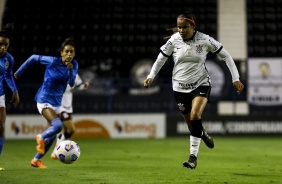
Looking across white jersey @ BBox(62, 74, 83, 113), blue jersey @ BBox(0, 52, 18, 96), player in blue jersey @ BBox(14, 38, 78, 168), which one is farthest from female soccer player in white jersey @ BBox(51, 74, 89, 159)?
blue jersey @ BBox(0, 52, 18, 96)

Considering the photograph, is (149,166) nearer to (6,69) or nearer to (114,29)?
(6,69)

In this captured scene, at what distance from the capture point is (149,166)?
10.1m

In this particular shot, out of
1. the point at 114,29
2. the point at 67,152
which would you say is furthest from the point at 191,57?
the point at 114,29

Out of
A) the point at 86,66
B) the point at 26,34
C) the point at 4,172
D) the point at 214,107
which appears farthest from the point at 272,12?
the point at 4,172

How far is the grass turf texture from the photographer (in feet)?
26.2

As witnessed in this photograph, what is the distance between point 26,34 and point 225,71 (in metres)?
8.21

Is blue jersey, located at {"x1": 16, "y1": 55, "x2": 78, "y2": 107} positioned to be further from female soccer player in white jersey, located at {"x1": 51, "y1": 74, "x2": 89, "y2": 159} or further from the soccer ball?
female soccer player in white jersey, located at {"x1": 51, "y1": 74, "x2": 89, "y2": 159}

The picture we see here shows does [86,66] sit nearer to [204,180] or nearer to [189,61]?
[189,61]

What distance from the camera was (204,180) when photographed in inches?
309

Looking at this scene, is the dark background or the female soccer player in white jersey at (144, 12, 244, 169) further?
the dark background

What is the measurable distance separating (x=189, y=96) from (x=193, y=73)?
0.38 m

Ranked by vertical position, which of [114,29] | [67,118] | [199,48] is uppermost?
[114,29]

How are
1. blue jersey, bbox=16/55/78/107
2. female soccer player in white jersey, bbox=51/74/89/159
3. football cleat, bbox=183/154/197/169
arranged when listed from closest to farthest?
football cleat, bbox=183/154/197/169 < blue jersey, bbox=16/55/78/107 < female soccer player in white jersey, bbox=51/74/89/159

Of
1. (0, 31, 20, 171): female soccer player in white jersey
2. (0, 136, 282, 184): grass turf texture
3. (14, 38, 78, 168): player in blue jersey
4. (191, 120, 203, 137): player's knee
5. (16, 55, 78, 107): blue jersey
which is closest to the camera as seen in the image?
(0, 136, 282, 184): grass turf texture
